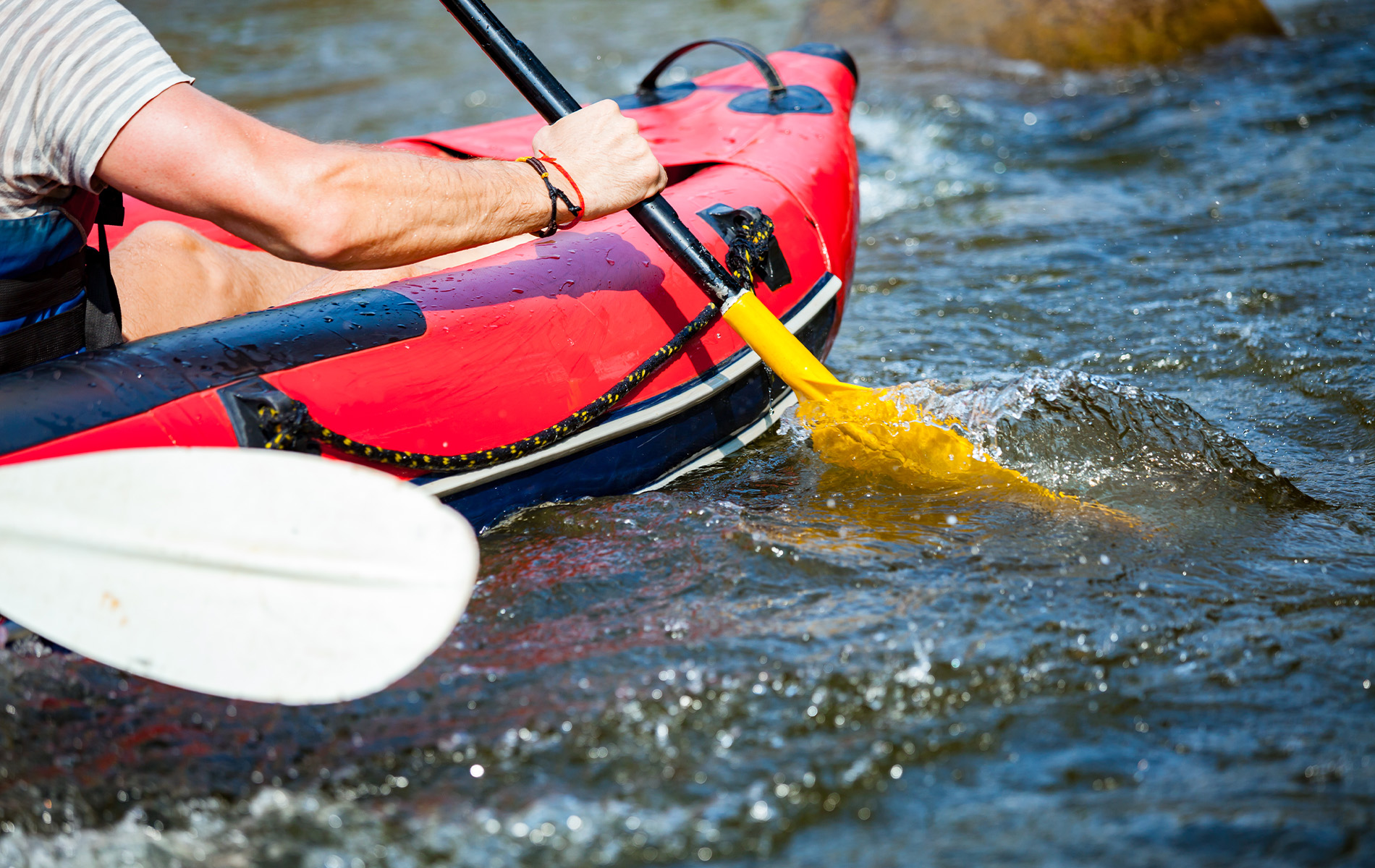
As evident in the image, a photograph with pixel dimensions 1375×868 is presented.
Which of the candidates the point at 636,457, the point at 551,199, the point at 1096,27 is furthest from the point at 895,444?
the point at 1096,27

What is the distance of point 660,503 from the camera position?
2.21 meters

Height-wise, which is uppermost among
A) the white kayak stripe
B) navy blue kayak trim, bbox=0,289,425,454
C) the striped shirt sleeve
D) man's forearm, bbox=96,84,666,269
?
the striped shirt sleeve

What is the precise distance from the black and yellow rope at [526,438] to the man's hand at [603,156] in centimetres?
33

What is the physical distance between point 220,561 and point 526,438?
650 mm

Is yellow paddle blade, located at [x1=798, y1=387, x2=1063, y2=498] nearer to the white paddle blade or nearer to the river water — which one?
the river water

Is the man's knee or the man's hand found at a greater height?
the man's hand

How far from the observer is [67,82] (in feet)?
5.04

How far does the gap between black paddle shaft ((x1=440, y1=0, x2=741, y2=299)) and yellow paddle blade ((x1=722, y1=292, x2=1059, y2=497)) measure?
3.9 inches

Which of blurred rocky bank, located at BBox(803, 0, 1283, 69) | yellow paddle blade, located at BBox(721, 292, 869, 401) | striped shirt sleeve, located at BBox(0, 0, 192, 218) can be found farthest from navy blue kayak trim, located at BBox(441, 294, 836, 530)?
blurred rocky bank, located at BBox(803, 0, 1283, 69)

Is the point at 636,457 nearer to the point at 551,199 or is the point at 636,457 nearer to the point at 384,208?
the point at 551,199

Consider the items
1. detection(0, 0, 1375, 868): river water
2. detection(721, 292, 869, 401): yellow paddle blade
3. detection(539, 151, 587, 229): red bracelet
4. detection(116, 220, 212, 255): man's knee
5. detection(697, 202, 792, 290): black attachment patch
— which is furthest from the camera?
detection(697, 202, 792, 290): black attachment patch

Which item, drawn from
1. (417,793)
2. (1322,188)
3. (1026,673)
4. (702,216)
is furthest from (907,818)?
(1322,188)

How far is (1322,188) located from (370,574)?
433cm

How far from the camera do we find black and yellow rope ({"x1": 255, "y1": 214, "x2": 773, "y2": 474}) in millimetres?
1754
